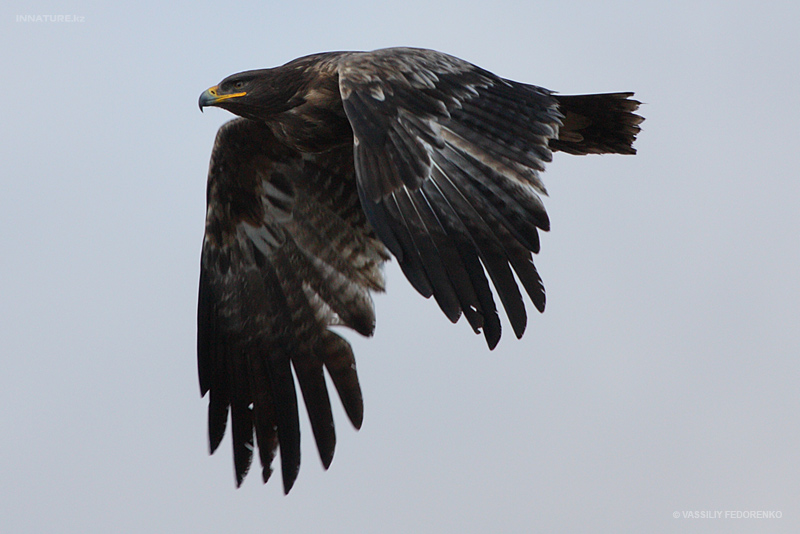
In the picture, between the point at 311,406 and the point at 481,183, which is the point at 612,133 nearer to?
the point at 481,183

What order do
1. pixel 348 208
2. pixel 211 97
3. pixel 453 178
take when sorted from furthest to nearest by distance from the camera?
pixel 348 208
pixel 211 97
pixel 453 178

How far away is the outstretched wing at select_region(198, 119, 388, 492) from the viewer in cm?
823

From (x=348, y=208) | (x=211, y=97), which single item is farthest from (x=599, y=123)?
(x=211, y=97)

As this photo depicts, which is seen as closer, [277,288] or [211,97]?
[211,97]

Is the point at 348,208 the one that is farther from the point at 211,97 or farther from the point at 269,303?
the point at 211,97

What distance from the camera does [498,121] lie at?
6.54 meters

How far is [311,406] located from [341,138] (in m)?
1.90

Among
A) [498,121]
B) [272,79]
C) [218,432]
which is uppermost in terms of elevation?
[272,79]

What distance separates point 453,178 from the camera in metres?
6.11

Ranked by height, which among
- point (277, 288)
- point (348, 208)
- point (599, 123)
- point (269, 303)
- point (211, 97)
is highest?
point (211, 97)

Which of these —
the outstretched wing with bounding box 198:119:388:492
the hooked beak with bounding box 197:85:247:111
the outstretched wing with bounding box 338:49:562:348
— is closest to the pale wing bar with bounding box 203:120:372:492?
the outstretched wing with bounding box 198:119:388:492

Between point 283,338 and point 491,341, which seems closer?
point 491,341

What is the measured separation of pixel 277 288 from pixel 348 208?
0.77 meters

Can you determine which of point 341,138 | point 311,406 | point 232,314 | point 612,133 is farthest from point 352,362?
point 612,133
